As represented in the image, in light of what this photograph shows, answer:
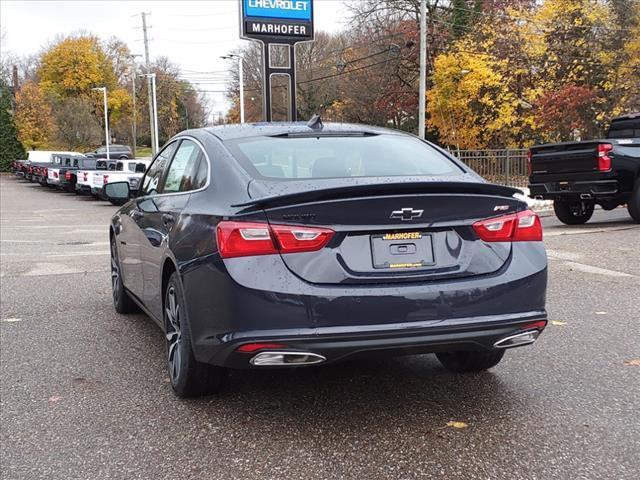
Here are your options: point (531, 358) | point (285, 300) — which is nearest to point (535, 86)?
point (531, 358)

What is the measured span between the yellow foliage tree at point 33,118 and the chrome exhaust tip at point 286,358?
176ft

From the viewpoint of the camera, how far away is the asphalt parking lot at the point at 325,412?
10.2ft

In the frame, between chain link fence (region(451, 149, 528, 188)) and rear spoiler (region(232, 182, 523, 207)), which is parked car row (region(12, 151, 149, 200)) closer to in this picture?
chain link fence (region(451, 149, 528, 188))

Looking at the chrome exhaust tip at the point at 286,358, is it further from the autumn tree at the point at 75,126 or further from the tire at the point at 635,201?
the autumn tree at the point at 75,126

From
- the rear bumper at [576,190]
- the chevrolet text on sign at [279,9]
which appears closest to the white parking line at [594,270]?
the rear bumper at [576,190]

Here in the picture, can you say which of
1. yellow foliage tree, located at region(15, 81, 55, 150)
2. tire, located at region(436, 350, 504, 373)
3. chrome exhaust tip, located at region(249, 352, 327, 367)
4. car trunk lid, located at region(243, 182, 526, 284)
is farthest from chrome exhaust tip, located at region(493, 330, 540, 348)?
yellow foliage tree, located at region(15, 81, 55, 150)

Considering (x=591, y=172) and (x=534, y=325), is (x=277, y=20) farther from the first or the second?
(x=534, y=325)

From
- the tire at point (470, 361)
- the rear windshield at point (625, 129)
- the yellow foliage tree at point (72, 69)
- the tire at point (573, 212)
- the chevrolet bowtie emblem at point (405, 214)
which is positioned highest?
the yellow foliage tree at point (72, 69)

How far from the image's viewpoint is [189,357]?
3732 millimetres

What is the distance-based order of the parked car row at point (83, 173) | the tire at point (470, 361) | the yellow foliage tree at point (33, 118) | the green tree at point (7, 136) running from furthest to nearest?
the green tree at point (7, 136)
the yellow foliage tree at point (33, 118)
the parked car row at point (83, 173)
the tire at point (470, 361)

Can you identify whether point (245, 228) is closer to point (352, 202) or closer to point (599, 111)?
point (352, 202)

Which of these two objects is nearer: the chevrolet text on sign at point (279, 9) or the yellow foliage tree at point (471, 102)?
the chevrolet text on sign at point (279, 9)

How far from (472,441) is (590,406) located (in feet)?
2.90

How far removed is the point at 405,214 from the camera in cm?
327
